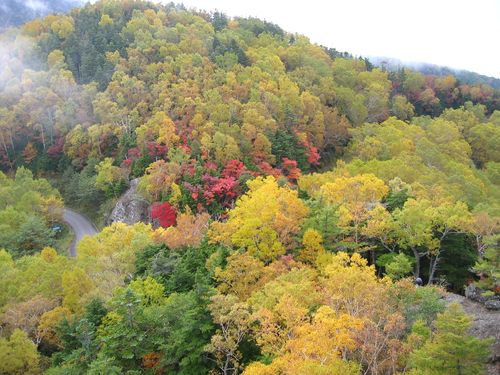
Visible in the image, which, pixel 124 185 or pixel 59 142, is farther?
pixel 59 142

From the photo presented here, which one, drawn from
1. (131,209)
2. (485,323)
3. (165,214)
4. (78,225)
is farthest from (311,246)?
(78,225)

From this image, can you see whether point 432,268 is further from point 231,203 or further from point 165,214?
point 165,214

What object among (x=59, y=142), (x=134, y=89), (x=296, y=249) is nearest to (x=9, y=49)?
(x=59, y=142)

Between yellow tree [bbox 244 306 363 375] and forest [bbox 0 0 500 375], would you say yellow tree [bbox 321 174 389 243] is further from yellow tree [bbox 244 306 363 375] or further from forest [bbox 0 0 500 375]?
yellow tree [bbox 244 306 363 375]

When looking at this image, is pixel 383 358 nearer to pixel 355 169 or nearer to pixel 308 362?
pixel 308 362

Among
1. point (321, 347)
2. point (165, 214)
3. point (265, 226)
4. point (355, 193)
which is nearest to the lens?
point (321, 347)

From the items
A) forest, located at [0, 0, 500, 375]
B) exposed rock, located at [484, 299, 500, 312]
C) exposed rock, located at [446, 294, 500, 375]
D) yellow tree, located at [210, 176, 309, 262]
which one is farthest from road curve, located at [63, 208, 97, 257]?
exposed rock, located at [484, 299, 500, 312]
